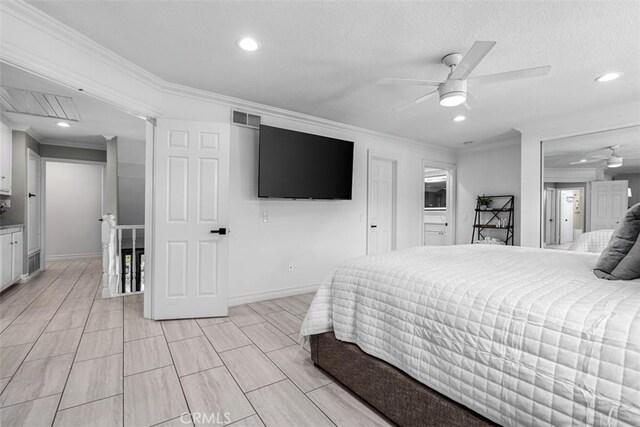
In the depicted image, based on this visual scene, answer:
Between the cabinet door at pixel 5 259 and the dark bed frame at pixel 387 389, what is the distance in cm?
427

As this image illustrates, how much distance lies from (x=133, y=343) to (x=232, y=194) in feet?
5.57

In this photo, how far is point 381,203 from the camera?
189 inches

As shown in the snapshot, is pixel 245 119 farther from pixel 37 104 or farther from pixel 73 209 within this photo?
pixel 73 209

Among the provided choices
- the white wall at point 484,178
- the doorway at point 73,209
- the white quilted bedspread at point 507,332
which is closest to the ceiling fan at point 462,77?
the white quilted bedspread at point 507,332

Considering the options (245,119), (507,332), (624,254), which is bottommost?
(507,332)

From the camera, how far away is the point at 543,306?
1.05m

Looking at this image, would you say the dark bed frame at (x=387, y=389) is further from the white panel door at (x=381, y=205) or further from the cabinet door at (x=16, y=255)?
the cabinet door at (x=16, y=255)

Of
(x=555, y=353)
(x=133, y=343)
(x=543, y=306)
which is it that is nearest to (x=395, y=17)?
(x=543, y=306)

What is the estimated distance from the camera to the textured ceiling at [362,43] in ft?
5.90

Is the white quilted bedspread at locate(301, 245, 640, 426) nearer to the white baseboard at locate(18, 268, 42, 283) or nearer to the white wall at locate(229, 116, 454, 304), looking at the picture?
the white wall at locate(229, 116, 454, 304)

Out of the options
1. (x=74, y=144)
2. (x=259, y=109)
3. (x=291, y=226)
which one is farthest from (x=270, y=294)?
(x=74, y=144)

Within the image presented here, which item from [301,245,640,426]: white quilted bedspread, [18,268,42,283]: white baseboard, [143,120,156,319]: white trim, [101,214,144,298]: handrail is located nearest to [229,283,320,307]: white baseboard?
[143,120,156,319]: white trim

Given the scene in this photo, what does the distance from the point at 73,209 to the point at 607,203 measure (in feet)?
31.0

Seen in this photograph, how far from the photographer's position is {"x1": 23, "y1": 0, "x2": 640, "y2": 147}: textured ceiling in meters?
1.80
